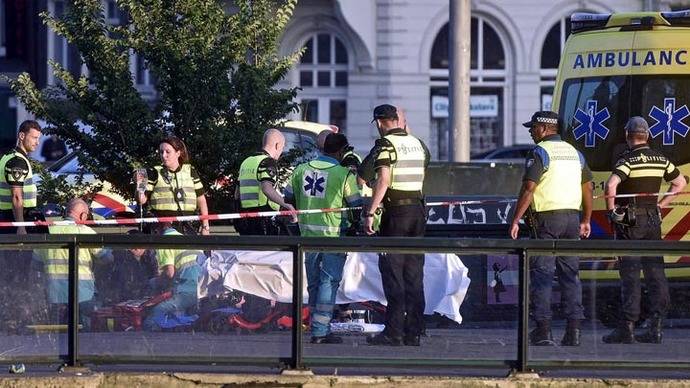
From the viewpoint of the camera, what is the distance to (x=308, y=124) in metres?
18.7

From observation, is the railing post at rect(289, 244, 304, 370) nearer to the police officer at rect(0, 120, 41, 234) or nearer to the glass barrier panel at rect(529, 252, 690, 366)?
the glass barrier panel at rect(529, 252, 690, 366)

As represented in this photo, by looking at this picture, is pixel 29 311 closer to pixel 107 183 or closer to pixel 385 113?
pixel 385 113

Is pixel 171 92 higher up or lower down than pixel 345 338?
higher up

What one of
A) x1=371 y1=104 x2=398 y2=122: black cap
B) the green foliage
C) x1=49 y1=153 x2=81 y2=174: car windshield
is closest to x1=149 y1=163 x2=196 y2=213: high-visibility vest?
x1=371 y1=104 x2=398 y2=122: black cap

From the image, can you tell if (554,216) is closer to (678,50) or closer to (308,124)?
(678,50)

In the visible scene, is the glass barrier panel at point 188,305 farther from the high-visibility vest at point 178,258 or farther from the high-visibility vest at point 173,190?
the high-visibility vest at point 173,190

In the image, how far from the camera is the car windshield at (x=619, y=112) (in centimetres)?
1336

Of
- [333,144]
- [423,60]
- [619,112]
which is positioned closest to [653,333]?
[333,144]

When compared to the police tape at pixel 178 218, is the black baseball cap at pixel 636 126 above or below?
above

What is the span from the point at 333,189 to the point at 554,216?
5.40 feet

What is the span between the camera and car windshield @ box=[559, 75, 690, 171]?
13359 mm

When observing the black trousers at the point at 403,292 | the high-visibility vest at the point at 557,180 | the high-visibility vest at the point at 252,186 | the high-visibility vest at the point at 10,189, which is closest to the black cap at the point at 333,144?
the high-visibility vest at the point at 252,186

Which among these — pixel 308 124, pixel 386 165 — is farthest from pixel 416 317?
pixel 308 124

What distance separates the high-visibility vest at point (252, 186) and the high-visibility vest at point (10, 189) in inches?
69.1
